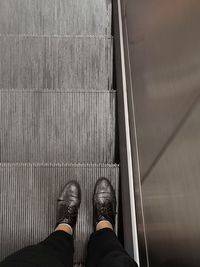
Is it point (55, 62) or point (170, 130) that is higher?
point (55, 62)

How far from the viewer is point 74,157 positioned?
2.21 meters

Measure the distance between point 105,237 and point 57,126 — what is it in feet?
2.53

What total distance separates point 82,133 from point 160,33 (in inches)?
41.8

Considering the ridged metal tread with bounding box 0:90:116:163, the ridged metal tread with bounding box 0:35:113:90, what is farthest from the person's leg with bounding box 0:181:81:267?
the ridged metal tread with bounding box 0:35:113:90

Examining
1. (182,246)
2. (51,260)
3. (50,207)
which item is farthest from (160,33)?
(50,207)

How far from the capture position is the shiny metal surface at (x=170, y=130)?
853 millimetres

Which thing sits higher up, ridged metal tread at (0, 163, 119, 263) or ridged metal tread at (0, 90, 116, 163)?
ridged metal tread at (0, 90, 116, 163)

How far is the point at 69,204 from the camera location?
6.50 ft

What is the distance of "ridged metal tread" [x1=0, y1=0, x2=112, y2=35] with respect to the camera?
2773mm

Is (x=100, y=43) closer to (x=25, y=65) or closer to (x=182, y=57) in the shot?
(x=25, y=65)

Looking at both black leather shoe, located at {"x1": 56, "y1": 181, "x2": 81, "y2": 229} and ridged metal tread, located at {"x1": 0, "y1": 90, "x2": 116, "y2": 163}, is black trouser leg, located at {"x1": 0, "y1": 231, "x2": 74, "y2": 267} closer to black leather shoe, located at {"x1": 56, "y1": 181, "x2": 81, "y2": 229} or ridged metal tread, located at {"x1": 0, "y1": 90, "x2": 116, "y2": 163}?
black leather shoe, located at {"x1": 56, "y1": 181, "x2": 81, "y2": 229}

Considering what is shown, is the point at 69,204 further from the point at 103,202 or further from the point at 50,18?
the point at 50,18

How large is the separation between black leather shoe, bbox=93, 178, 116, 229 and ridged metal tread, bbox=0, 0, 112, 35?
4.23 ft

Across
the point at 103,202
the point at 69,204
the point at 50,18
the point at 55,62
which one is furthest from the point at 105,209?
the point at 50,18
